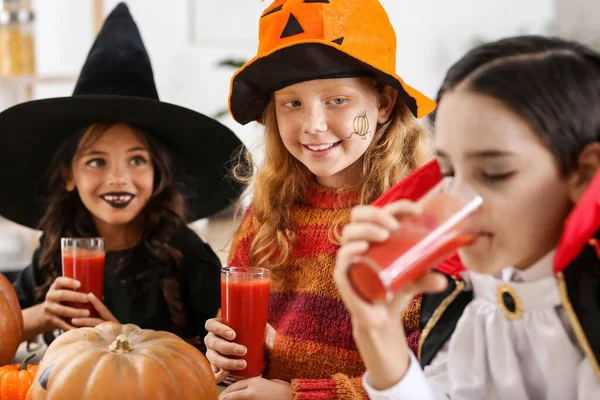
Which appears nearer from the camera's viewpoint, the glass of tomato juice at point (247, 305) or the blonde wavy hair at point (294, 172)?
the glass of tomato juice at point (247, 305)

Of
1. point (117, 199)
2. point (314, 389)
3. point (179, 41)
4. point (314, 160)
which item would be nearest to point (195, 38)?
point (179, 41)

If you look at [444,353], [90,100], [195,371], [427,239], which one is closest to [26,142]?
[90,100]

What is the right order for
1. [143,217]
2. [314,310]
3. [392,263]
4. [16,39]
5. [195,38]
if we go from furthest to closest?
[195,38]
[16,39]
[143,217]
[314,310]
[392,263]

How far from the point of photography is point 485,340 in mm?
1073

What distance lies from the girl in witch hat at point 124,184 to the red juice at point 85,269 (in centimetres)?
12

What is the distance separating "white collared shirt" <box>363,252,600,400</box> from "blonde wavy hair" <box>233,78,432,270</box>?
22.8 inches

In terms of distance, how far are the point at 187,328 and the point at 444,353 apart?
1.07m

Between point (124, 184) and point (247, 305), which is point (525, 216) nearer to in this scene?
point (247, 305)

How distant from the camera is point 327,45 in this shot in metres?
1.49

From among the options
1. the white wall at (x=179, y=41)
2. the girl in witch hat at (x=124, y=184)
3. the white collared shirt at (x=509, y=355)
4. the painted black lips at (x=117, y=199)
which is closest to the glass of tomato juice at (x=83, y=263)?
the girl in witch hat at (x=124, y=184)

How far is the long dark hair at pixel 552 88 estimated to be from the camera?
0.90 m

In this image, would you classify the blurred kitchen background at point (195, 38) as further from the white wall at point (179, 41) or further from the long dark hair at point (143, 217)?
the long dark hair at point (143, 217)

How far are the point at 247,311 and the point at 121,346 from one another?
29 centimetres

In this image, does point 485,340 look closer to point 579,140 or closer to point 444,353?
point 444,353
